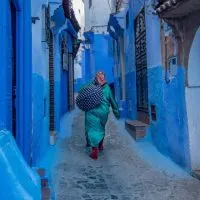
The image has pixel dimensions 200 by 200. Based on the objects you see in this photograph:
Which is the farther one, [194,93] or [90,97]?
[90,97]

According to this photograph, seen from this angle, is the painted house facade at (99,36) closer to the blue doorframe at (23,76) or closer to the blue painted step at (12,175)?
the blue doorframe at (23,76)

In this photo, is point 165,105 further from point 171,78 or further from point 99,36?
point 99,36

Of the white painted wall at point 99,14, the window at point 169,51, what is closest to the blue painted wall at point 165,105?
the window at point 169,51

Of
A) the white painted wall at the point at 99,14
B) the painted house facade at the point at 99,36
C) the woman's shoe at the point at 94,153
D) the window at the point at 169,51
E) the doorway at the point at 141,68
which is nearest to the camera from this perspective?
the window at the point at 169,51

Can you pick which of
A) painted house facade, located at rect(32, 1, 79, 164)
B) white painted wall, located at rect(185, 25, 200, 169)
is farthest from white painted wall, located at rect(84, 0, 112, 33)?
white painted wall, located at rect(185, 25, 200, 169)

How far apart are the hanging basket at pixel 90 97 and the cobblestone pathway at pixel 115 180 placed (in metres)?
0.92

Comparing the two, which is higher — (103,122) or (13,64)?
(13,64)

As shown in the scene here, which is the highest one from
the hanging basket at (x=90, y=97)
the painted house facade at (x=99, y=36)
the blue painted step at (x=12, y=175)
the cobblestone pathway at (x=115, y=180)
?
the painted house facade at (x=99, y=36)

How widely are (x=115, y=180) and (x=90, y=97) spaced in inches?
84.2

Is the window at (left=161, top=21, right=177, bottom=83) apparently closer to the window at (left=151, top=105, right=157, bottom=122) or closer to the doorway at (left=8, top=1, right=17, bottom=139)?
the window at (left=151, top=105, right=157, bottom=122)

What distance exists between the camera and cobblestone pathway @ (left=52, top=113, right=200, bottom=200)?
4.88m

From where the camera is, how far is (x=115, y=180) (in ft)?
18.5

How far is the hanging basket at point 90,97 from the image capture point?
737 centimetres

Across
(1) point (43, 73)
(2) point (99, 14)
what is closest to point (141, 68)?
(1) point (43, 73)
